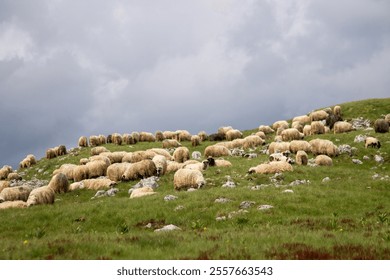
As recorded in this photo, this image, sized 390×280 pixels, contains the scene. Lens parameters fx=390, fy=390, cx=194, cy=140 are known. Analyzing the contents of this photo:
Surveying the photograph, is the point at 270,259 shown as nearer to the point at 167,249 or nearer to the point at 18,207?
the point at 167,249

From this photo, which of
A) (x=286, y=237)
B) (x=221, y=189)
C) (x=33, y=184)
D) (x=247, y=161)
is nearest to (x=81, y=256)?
(x=286, y=237)

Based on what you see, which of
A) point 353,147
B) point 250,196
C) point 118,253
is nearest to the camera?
point 118,253

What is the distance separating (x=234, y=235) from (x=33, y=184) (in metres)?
34.5

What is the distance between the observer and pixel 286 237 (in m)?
12.6

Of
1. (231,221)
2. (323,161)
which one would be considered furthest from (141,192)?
(323,161)

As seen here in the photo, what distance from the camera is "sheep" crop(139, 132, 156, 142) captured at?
229 ft

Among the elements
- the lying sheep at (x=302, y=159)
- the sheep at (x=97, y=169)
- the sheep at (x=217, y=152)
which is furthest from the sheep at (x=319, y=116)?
the sheep at (x=97, y=169)

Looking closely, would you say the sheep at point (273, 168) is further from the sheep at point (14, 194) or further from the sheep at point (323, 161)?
the sheep at point (14, 194)

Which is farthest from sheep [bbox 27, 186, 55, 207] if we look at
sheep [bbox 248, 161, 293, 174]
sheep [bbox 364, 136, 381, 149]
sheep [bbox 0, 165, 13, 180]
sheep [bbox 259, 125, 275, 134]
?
sheep [bbox 259, 125, 275, 134]

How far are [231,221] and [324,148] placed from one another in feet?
82.3

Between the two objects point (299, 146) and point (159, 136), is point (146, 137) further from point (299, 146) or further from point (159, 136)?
point (299, 146)

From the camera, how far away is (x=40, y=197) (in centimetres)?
2795

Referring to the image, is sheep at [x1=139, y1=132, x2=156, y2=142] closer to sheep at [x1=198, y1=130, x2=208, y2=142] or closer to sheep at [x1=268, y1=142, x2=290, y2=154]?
sheep at [x1=198, y1=130, x2=208, y2=142]
